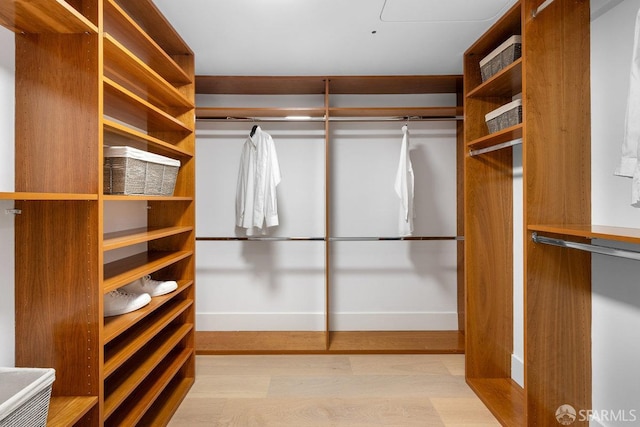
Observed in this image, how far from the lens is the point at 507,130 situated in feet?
6.19

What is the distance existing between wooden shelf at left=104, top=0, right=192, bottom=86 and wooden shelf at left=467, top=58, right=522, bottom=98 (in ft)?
5.82

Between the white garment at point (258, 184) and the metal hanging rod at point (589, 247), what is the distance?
1.82 metres

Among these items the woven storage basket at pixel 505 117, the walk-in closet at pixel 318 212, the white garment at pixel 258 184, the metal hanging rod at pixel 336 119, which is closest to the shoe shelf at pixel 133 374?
the walk-in closet at pixel 318 212

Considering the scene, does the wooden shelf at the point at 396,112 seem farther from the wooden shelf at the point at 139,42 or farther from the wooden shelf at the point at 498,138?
the wooden shelf at the point at 139,42

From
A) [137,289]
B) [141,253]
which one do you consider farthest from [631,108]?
[141,253]

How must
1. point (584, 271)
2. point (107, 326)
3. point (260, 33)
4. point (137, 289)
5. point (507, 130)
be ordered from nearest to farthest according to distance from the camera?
point (107, 326)
point (584, 271)
point (507, 130)
point (137, 289)
point (260, 33)

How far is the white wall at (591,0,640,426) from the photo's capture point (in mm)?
1576

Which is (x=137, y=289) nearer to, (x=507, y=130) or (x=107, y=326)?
(x=107, y=326)

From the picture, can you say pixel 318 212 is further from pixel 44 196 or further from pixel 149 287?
pixel 44 196

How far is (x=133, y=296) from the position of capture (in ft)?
6.01

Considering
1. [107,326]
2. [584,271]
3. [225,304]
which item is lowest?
[225,304]

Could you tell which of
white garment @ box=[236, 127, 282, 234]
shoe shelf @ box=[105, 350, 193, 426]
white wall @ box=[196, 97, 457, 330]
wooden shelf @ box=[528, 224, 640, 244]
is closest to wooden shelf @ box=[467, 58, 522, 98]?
wooden shelf @ box=[528, 224, 640, 244]

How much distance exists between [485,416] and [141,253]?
2254 mm

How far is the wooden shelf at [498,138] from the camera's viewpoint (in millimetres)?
1879
